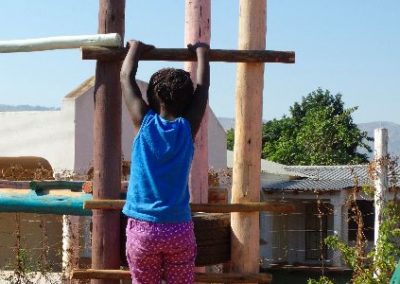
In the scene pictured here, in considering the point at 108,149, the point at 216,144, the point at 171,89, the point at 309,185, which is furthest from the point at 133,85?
the point at 309,185

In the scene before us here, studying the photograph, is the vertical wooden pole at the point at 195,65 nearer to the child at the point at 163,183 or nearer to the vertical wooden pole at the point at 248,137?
the vertical wooden pole at the point at 248,137

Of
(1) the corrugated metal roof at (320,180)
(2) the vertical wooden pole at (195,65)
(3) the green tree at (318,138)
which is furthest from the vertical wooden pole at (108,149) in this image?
(3) the green tree at (318,138)

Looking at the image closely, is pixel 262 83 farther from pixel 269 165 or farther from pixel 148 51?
pixel 269 165

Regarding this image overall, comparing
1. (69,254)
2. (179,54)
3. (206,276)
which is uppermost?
(179,54)

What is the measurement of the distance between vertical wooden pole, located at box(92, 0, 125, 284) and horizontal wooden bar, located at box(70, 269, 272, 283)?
0.21 feet

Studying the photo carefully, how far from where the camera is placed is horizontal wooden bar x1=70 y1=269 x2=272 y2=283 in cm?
368

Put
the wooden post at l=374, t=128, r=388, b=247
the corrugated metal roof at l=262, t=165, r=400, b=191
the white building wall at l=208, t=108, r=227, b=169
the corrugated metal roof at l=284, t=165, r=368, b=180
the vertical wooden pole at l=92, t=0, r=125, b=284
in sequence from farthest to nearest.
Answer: the corrugated metal roof at l=284, t=165, r=368, b=180 < the corrugated metal roof at l=262, t=165, r=400, b=191 < the white building wall at l=208, t=108, r=227, b=169 < the wooden post at l=374, t=128, r=388, b=247 < the vertical wooden pole at l=92, t=0, r=125, b=284

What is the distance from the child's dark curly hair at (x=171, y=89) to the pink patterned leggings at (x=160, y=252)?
0.49m

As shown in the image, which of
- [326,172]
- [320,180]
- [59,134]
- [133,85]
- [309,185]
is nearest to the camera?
[133,85]

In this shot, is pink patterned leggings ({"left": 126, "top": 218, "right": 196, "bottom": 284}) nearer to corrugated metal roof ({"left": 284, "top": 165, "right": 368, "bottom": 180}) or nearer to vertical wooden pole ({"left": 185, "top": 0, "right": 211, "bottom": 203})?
vertical wooden pole ({"left": 185, "top": 0, "right": 211, "bottom": 203})

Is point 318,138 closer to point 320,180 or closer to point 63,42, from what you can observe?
point 320,180

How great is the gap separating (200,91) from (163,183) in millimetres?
460

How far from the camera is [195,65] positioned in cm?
443

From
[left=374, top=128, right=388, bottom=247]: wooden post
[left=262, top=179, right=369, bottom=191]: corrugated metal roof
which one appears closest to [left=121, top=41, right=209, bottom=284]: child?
[left=374, top=128, right=388, bottom=247]: wooden post
